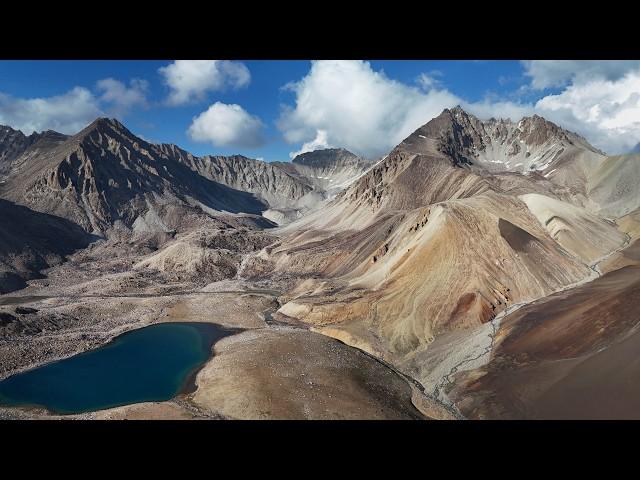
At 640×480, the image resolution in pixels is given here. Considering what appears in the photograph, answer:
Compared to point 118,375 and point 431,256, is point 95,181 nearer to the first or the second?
point 118,375

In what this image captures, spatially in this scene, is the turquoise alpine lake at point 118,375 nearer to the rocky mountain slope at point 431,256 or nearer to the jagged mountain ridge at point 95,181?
the rocky mountain slope at point 431,256

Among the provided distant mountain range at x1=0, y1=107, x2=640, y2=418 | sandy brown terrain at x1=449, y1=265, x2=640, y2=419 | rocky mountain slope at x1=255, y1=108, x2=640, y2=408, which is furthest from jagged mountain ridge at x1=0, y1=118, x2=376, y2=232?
sandy brown terrain at x1=449, y1=265, x2=640, y2=419

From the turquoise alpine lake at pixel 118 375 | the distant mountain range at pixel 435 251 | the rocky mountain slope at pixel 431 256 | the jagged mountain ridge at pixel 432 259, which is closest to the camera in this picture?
the turquoise alpine lake at pixel 118 375

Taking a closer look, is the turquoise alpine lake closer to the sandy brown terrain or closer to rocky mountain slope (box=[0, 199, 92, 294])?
the sandy brown terrain

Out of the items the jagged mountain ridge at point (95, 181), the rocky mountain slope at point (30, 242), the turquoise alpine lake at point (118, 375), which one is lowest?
the turquoise alpine lake at point (118, 375)

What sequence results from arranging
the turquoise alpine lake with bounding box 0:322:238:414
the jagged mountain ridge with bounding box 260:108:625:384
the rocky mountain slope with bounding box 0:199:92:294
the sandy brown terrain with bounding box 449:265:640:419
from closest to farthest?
the sandy brown terrain with bounding box 449:265:640:419 → the turquoise alpine lake with bounding box 0:322:238:414 → the jagged mountain ridge with bounding box 260:108:625:384 → the rocky mountain slope with bounding box 0:199:92:294

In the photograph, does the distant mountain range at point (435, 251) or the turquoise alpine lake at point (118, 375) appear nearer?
the turquoise alpine lake at point (118, 375)

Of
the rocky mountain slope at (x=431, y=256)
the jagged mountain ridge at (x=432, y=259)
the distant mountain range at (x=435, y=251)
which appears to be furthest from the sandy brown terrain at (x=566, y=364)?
the jagged mountain ridge at (x=432, y=259)
